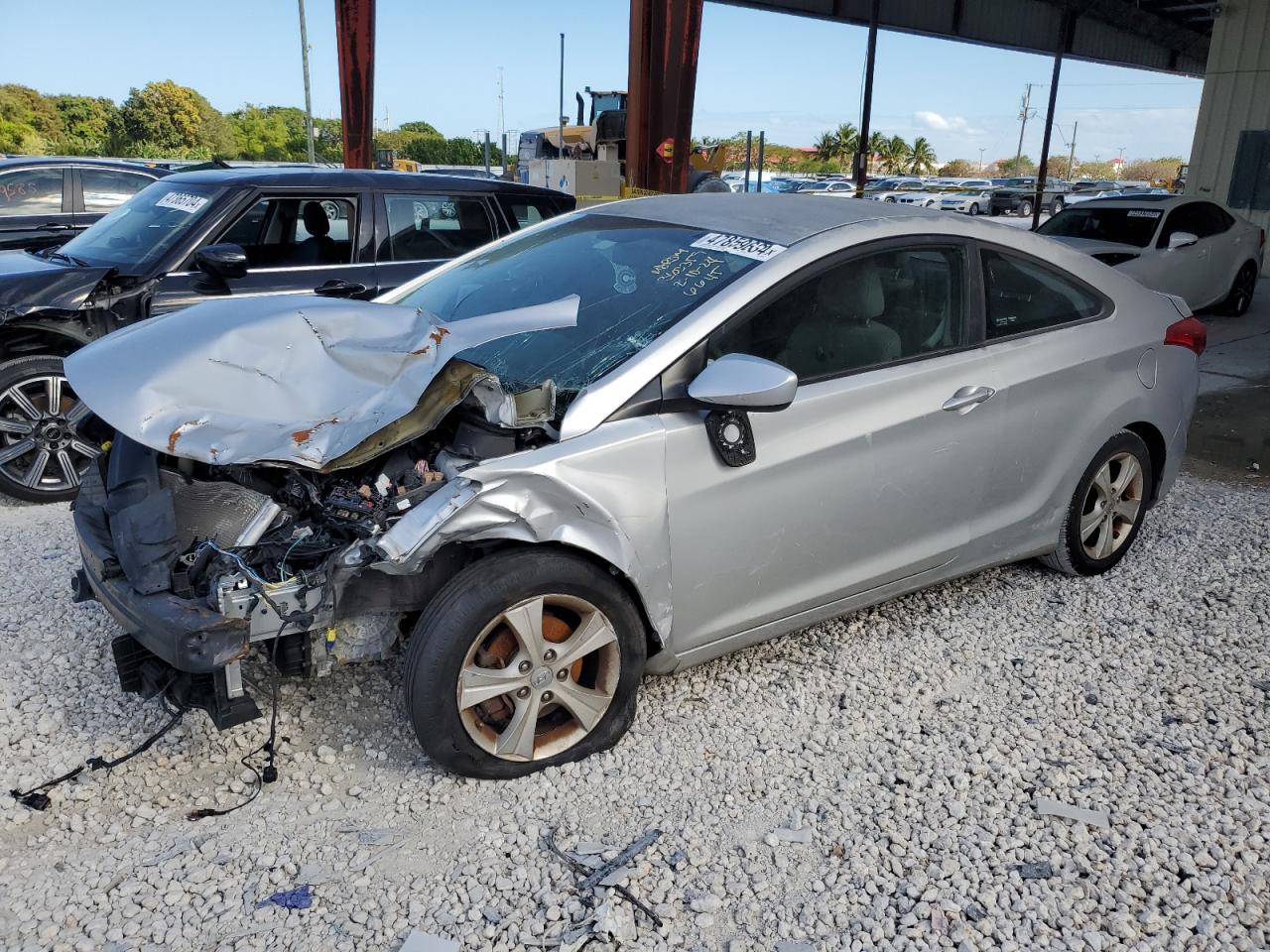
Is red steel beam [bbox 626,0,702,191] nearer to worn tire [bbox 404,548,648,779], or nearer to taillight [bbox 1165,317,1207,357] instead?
taillight [bbox 1165,317,1207,357]

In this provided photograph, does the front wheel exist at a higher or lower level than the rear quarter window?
lower

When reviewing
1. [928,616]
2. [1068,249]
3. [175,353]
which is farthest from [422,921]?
[1068,249]

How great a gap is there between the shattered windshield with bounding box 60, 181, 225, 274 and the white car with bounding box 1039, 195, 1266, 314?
8.38 meters

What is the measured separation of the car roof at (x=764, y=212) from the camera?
338 centimetres

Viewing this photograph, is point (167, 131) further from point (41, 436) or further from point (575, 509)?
point (575, 509)

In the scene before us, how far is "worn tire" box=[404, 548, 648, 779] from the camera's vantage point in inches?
104

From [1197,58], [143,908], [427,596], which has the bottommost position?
[143,908]

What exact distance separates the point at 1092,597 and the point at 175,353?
3.68 metres

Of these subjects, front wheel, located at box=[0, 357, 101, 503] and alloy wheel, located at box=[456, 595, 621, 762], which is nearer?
alloy wheel, located at box=[456, 595, 621, 762]

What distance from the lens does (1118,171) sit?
82.8 metres

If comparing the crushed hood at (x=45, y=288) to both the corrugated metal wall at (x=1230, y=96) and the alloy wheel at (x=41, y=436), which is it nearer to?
the alloy wheel at (x=41, y=436)

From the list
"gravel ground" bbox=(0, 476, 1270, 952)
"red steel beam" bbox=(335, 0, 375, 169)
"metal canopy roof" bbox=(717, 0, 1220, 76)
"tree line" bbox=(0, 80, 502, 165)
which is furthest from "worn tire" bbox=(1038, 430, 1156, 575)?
"tree line" bbox=(0, 80, 502, 165)

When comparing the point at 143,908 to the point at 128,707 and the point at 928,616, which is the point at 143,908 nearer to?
the point at 128,707

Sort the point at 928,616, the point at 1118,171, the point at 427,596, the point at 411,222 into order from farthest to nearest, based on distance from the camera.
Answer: the point at 1118,171 < the point at 411,222 < the point at 928,616 < the point at 427,596
